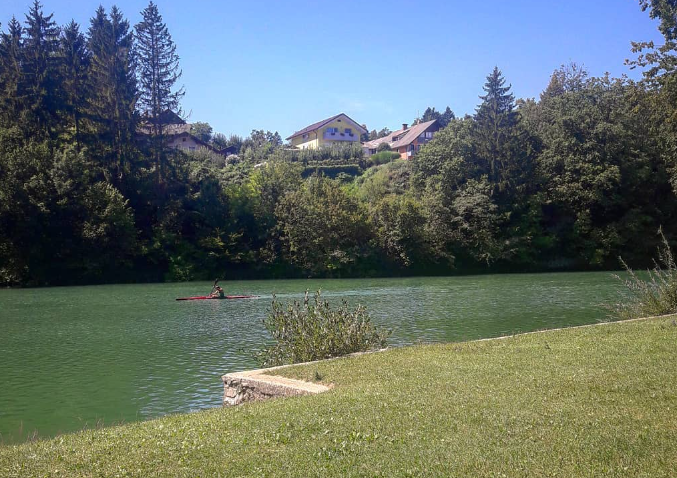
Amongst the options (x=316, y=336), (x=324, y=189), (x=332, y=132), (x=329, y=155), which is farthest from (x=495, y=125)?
(x=316, y=336)

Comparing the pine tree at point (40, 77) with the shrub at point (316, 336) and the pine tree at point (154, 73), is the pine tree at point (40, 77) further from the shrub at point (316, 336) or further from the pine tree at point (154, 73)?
the shrub at point (316, 336)

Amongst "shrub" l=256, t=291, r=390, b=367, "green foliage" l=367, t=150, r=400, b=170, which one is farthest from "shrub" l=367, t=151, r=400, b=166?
"shrub" l=256, t=291, r=390, b=367

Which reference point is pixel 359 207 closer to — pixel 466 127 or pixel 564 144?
pixel 466 127

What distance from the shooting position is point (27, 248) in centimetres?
4447

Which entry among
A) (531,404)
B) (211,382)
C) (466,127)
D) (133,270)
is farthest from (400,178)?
(531,404)

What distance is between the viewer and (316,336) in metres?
12.2

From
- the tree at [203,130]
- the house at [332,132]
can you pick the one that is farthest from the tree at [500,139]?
the tree at [203,130]

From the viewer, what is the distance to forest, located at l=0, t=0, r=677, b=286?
50688 millimetres

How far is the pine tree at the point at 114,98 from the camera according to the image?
52562 millimetres

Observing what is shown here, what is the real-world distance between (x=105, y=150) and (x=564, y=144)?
41.0 meters

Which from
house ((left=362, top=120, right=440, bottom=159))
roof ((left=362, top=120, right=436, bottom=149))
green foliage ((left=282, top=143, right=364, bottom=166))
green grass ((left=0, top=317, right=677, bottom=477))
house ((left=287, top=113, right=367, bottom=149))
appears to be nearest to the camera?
green grass ((left=0, top=317, right=677, bottom=477))

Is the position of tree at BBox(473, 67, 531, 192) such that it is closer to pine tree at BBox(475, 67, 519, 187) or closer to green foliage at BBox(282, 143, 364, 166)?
pine tree at BBox(475, 67, 519, 187)

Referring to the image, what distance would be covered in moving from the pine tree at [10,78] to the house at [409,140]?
4728cm

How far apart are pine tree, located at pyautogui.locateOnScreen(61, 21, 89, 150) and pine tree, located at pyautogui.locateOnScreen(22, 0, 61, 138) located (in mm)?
883
